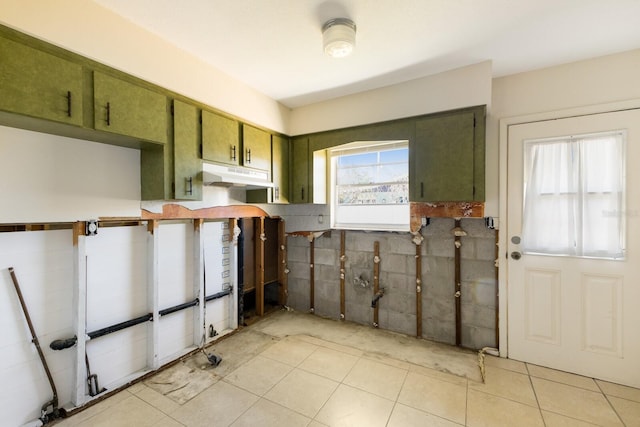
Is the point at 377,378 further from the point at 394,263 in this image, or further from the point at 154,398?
the point at 154,398

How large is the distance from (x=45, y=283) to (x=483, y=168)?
3441 mm

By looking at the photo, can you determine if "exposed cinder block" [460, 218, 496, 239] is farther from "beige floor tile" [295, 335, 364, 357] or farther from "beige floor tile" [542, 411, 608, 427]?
"beige floor tile" [295, 335, 364, 357]

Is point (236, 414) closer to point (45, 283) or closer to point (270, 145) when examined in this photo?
point (45, 283)

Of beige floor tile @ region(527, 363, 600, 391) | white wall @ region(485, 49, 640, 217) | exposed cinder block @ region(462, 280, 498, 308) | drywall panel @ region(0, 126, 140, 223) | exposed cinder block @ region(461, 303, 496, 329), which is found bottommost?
beige floor tile @ region(527, 363, 600, 391)

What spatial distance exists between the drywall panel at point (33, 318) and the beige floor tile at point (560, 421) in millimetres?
3307

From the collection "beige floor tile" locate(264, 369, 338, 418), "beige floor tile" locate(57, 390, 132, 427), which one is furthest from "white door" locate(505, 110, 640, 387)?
"beige floor tile" locate(57, 390, 132, 427)

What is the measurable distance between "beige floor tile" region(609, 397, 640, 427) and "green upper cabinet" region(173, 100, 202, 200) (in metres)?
3.49

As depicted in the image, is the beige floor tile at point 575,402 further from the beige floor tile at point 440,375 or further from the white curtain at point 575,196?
the white curtain at point 575,196

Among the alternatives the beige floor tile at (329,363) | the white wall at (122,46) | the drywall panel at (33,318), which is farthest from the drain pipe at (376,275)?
the drywall panel at (33,318)

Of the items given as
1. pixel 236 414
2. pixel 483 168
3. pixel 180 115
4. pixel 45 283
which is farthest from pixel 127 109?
pixel 483 168

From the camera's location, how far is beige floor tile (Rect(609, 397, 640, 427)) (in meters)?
1.80

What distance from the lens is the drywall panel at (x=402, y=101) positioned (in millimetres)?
2355

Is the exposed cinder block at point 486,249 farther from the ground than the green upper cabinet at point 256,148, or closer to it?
closer to it

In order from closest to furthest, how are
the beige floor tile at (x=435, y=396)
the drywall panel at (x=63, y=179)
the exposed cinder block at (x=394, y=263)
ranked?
the drywall panel at (x=63, y=179), the beige floor tile at (x=435, y=396), the exposed cinder block at (x=394, y=263)
